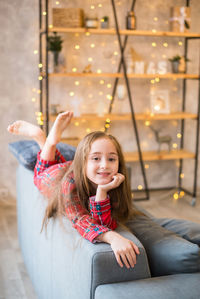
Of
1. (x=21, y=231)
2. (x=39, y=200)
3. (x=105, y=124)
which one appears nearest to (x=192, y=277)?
(x=39, y=200)

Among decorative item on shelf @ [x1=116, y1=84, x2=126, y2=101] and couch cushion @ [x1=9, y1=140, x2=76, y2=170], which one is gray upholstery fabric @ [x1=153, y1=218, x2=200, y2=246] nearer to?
couch cushion @ [x1=9, y1=140, x2=76, y2=170]

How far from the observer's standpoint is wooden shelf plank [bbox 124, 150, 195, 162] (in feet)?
13.4

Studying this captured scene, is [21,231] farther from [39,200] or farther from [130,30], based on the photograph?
[130,30]

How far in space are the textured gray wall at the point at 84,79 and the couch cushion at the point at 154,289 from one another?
8.79ft

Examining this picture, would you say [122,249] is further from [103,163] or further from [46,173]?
[46,173]

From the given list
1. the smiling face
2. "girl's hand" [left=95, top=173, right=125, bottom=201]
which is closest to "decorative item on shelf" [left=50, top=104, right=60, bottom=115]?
the smiling face

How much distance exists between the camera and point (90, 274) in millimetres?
1313

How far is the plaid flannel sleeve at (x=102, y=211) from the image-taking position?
156 cm

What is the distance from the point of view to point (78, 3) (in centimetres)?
391

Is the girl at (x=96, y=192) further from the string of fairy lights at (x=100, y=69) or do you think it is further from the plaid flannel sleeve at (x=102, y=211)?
the string of fairy lights at (x=100, y=69)

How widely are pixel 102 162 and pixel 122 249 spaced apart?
40 centimetres

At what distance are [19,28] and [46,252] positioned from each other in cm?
249

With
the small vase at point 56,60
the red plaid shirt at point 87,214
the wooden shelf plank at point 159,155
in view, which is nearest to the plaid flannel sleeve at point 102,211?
the red plaid shirt at point 87,214

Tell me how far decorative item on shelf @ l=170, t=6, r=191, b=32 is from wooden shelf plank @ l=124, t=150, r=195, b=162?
4.02 feet
